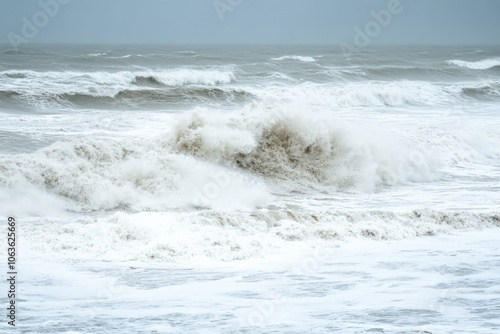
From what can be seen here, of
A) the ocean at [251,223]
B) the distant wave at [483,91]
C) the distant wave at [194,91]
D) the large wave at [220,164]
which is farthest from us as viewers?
the distant wave at [483,91]

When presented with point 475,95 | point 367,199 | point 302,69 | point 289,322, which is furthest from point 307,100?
point 289,322

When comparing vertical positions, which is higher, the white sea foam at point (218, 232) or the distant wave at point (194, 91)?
the distant wave at point (194, 91)

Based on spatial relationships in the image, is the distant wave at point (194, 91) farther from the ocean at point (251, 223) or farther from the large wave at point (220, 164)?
the large wave at point (220, 164)

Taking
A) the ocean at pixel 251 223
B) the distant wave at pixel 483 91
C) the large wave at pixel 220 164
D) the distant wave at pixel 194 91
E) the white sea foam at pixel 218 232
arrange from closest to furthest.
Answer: the ocean at pixel 251 223
the white sea foam at pixel 218 232
the large wave at pixel 220 164
the distant wave at pixel 194 91
the distant wave at pixel 483 91

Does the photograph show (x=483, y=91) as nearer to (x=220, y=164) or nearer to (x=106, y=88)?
(x=106, y=88)

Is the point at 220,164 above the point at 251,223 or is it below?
above

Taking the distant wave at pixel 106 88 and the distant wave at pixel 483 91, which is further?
the distant wave at pixel 483 91

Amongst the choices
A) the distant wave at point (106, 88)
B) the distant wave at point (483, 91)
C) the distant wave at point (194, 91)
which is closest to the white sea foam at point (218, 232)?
the distant wave at point (194, 91)

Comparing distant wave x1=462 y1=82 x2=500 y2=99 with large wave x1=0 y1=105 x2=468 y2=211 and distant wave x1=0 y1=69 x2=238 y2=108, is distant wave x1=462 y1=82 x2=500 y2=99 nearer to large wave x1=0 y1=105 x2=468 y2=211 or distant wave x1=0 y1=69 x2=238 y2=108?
distant wave x1=0 y1=69 x2=238 y2=108

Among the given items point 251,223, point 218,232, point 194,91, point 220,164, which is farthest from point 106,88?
point 218,232

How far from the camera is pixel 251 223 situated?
8.74 meters

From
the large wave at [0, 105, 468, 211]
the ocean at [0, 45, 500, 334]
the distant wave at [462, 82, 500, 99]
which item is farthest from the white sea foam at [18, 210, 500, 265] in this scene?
the distant wave at [462, 82, 500, 99]

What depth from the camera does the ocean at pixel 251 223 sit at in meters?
5.96

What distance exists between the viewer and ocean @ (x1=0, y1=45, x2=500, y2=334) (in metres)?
5.96
